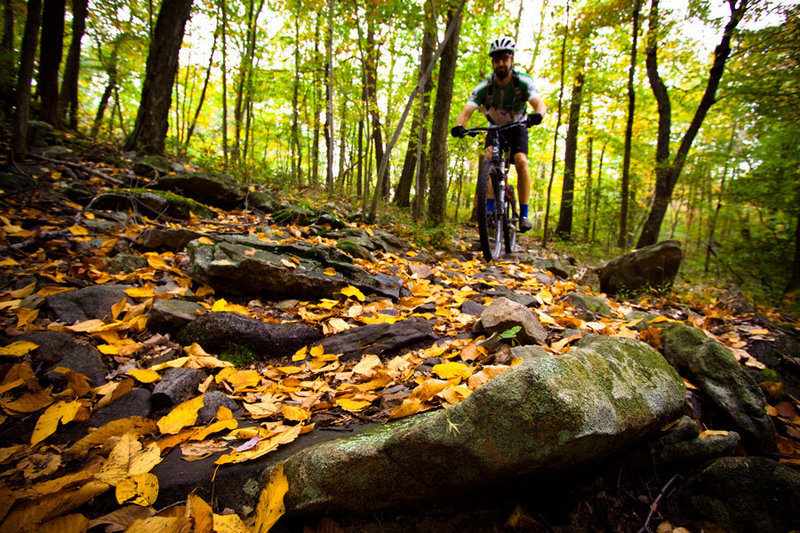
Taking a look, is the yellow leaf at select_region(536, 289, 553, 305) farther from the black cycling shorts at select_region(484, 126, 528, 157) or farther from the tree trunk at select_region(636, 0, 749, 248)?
the tree trunk at select_region(636, 0, 749, 248)

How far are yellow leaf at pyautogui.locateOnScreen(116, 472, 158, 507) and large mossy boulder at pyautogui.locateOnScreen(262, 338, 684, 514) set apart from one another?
32 cm

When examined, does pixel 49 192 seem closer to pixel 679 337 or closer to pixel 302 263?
pixel 302 263

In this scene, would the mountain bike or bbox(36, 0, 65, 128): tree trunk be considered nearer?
the mountain bike

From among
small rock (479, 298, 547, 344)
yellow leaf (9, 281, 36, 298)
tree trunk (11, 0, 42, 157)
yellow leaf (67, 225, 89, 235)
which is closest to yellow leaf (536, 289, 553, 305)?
small rock (479, 298, 547, 344)

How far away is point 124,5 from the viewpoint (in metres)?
8.05

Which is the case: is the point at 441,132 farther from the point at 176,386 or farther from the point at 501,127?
the point at 176,386

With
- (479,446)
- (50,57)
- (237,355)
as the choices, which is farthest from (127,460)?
(50,57)

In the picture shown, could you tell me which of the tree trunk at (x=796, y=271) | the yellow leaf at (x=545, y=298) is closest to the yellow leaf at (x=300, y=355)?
the yellow leaf at (x=545, y=298)

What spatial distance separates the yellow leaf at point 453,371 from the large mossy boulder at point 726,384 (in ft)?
3.72

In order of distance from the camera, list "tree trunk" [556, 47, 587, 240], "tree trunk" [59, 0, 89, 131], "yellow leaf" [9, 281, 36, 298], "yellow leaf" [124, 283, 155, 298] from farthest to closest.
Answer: "tree trunk" [556, 47, 587, 240] → "tree trunk" [59, 0, 89, 131] → "yellow leaf" [124, 283, 155, 298] → "yellow leaf" [9, 281, 36, 298]

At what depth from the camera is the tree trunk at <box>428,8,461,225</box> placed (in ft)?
18.3

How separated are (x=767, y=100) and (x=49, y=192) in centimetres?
1004

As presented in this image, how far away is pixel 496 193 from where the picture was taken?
4.41 m

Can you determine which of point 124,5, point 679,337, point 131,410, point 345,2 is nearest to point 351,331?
point 131,410
